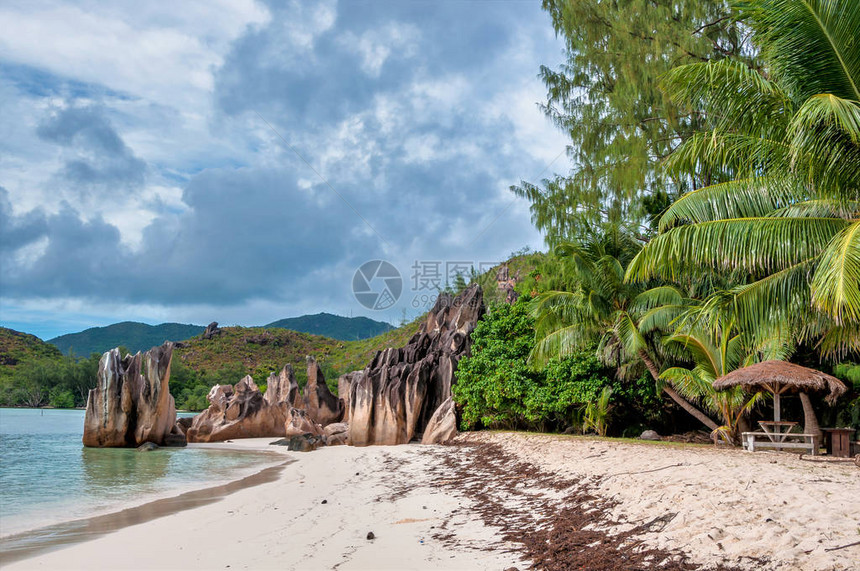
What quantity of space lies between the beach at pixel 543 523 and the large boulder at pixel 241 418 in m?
19.9

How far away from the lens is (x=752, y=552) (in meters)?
4.40

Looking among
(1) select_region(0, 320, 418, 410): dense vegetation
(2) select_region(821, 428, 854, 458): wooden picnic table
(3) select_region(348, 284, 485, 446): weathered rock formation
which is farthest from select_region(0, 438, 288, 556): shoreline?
(1) select_region(0, 320, 418, 410): dense vegetation

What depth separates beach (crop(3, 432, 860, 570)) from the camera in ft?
15.5

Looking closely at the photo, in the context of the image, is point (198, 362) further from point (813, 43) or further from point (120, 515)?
point (813, 43)

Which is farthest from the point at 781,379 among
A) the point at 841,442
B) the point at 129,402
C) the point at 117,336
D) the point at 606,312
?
the point at 117,336

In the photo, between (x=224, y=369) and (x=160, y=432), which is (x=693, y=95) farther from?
(x=224, y=369)

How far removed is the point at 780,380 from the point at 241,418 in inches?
993

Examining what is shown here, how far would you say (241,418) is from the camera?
29.4 m

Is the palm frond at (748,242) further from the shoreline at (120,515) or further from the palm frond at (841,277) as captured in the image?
the shoreline at (120,515)

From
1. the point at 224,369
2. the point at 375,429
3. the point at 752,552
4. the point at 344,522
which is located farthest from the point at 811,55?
the point at 224,369

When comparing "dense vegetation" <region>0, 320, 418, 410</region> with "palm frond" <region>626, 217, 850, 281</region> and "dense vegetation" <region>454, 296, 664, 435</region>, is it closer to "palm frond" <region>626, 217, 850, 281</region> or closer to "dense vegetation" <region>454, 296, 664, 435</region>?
"dense vegetation" <region>454, 296, 664, 435</region>

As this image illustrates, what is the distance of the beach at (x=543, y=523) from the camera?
4.73m

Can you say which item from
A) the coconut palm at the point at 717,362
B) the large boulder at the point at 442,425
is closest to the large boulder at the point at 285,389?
the large boulder at the point at 442,425

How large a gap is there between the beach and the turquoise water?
2.52 m
